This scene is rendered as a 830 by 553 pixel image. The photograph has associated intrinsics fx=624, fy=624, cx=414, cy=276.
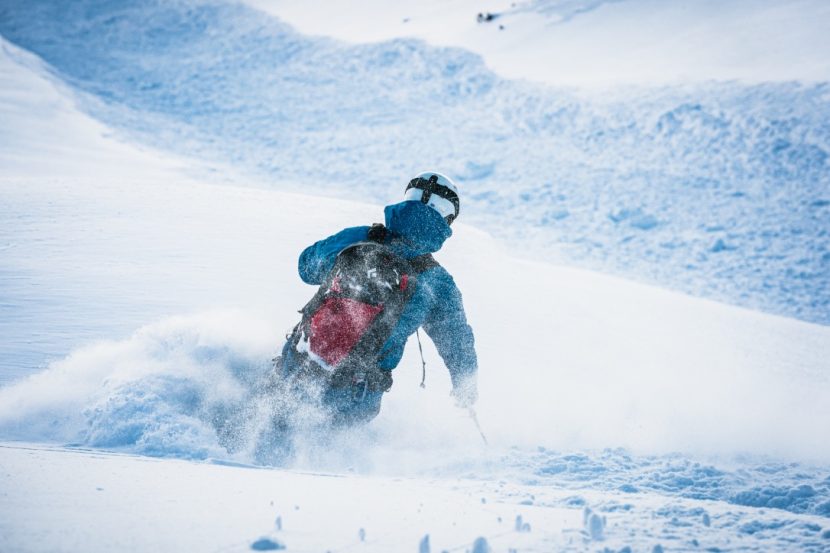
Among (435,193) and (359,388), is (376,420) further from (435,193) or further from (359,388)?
(435,193)

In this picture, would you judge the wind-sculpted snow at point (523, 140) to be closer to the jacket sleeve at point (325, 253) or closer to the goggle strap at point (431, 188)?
the goggle strap at point (431, 188)

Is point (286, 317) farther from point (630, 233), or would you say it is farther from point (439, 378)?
point (630, 233)

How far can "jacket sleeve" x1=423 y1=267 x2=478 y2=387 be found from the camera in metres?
3.20

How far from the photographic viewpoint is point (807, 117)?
41.8 feet

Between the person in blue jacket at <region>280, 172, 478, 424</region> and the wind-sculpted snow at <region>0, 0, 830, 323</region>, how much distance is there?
7.47 meters

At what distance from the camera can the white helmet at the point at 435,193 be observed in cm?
325

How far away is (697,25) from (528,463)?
17.7 m

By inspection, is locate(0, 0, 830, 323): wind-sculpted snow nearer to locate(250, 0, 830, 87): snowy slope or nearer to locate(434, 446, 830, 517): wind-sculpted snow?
locate(250, 0, 830, 87): snowy slope

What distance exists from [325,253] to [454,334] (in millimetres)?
791

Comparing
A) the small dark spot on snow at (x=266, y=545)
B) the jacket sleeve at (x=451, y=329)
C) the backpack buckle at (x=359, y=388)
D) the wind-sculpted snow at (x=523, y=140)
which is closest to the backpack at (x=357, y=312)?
the backpack buckle at (x=359, y=388)

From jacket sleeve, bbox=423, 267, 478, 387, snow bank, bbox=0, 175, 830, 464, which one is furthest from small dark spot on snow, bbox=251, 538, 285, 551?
jacket sleeve, bbox=423, 267, 478, 387

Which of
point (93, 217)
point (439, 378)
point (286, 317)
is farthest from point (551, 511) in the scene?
point (93, 217)

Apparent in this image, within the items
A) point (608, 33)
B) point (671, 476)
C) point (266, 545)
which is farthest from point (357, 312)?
point (608, 33)

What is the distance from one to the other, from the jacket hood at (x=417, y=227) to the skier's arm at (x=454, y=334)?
0.17 metres
